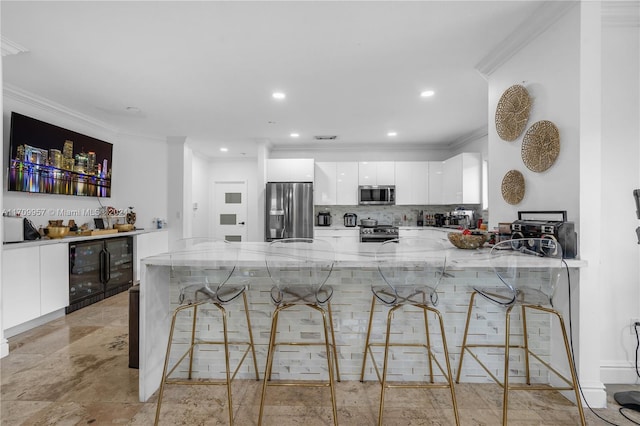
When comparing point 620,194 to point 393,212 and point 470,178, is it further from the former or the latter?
point 393,212

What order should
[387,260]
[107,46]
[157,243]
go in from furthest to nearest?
[157,243] < [107,46] < [387,260]

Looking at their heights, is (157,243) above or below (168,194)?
below

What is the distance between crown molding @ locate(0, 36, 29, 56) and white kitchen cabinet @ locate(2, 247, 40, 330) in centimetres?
175

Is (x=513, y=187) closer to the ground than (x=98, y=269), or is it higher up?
higher up

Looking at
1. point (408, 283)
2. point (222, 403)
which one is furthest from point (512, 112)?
point (222, 403)

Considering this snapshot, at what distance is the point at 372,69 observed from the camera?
2.84 metres

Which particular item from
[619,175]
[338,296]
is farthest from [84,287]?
[619,175]

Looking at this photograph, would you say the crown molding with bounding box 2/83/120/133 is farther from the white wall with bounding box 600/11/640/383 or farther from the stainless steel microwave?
the white wall with bounding box 600/11/640/383

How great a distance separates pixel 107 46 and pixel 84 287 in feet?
9.32

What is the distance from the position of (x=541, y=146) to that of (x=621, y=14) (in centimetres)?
101

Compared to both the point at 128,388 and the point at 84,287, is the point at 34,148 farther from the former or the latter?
the point at 128,388

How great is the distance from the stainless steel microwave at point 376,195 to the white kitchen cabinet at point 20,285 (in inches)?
182

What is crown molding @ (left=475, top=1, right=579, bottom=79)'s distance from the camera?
1.96m

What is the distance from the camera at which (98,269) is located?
3846 mm
